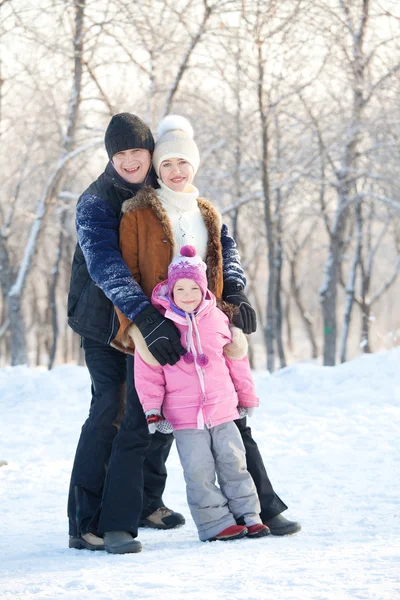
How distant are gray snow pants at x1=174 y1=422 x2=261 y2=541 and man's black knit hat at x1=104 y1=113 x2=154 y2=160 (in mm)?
1335

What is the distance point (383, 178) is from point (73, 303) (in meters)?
11.5

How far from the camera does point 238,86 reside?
12.6 meters

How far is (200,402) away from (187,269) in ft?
1.97

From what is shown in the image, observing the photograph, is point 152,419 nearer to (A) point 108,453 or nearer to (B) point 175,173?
(A) point 108,453

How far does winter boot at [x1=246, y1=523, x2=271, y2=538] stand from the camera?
360cm

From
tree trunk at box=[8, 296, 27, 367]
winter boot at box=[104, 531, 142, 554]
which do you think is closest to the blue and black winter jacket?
winter boot at box=[104, 531, 142, 554]

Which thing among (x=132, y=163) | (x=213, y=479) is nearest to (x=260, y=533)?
(x=213, y=479)

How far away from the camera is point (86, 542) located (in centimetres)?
362

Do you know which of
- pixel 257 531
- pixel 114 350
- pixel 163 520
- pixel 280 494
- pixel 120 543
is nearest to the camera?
pixel 120 543

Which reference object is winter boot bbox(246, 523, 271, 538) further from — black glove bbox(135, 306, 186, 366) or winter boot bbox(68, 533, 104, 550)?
black glove bbox(135, 306, 186, 366)

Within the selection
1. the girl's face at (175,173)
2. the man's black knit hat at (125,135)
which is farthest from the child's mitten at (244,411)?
the man's black knit hat at (125,135)

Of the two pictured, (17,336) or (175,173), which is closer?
(175,173)

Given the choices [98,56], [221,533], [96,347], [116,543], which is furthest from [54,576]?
[98,56]

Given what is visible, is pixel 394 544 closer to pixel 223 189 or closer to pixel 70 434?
pixel 70 434
